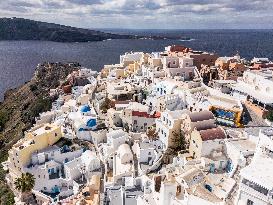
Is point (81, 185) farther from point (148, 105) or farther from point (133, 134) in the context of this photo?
point (148, 105)

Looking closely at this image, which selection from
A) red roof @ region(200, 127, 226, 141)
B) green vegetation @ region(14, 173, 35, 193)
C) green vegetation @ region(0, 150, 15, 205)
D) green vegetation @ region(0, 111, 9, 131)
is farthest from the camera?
green vegetation @ region(0, 111, 9, 131)

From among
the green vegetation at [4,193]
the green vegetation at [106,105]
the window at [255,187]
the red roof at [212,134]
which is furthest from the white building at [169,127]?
the green vegetation at [4,193]

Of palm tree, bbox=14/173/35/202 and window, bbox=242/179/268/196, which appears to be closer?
window, bbox=242/179/268/196

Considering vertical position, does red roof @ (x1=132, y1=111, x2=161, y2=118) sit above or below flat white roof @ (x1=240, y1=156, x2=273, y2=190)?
below

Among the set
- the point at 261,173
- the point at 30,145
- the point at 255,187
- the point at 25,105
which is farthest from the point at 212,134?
the point at 25,105

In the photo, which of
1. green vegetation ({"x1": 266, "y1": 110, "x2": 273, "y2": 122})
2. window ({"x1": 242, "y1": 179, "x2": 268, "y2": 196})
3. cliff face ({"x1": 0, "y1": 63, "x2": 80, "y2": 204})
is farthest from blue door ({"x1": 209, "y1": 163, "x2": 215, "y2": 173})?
cliff face ({"x1": 0, "y1": 63, "x2": 80, "y2": 204})

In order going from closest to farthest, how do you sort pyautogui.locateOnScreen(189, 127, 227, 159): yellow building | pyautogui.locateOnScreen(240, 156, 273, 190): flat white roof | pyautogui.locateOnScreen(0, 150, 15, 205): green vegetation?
pyautogui.locateOnScreen(240, 156, 273, 190): flat white roof < pyautogui.locateOnScreen(189, 127, 227, 159): yellow building < pyautogui.locateOnScreen(0, 150, 15, 205): green vegetation

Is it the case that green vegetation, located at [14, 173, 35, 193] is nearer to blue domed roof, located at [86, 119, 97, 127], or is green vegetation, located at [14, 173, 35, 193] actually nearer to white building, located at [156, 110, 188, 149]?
blue domed roof, located at [86, 119, 97, 127]

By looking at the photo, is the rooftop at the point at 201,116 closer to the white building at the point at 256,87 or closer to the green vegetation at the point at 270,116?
the green vegetation at the point at 270,116
